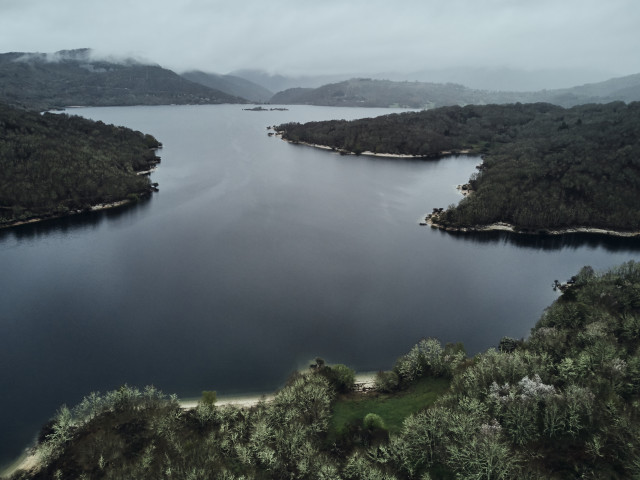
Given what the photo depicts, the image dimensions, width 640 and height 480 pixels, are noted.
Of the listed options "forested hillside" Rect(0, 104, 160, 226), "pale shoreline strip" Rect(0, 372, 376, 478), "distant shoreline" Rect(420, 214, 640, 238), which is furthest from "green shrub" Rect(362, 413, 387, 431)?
"forested hillside" Rect(0, 104, 160, 226)

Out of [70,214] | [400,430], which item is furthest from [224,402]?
[70,214]

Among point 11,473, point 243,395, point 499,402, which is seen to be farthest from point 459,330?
point 11,473

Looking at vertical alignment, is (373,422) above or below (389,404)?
above

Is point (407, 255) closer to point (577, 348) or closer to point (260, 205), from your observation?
point (577, 348)

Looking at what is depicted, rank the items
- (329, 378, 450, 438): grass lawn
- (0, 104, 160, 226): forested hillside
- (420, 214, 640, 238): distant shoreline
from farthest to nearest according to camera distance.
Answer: (0, 104, 160, 226): forested hillside
(420, 214, 640, 238): distant shoreline
(329, 378, 450, 438): grass lawn

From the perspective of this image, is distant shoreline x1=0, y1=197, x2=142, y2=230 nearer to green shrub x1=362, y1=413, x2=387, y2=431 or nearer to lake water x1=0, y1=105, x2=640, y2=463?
lake water x1=0, y1=105, x2=640, y2=463

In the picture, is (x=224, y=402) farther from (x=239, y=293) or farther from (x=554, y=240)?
(x=554, y=240)

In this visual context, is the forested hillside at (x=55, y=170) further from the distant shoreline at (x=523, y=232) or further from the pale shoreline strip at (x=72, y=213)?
the distant shoreline at (x=523, y=232)
